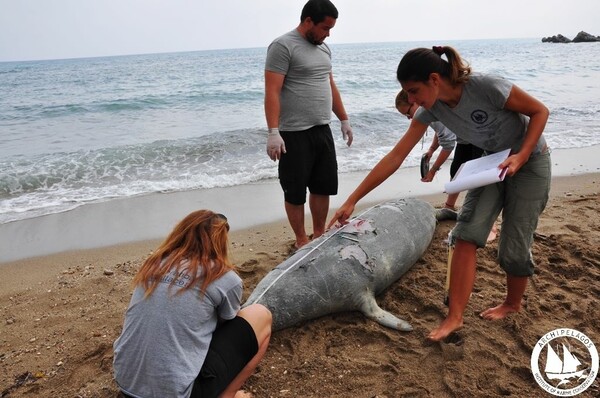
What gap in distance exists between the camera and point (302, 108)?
3895mm

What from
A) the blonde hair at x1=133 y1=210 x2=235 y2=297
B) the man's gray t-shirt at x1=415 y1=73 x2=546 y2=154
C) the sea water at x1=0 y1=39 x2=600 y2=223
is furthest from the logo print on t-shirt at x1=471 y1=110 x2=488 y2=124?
the sea water at x1=0 y1=39 x2=600 y2=223

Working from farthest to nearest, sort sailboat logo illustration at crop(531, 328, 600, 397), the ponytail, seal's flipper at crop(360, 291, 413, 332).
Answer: seal's flipper at crop(360, 291, 413, 332) → sailboat logo illustration at crop(531, 328, 600, 397) → the ponytail

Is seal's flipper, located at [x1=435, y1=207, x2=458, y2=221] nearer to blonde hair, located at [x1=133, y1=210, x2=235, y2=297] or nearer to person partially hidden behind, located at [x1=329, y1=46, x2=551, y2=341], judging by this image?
person partially hidden behind, located at [x1=329, y1=46, x2=551, y2=341]

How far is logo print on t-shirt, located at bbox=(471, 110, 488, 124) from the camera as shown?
8.13ft

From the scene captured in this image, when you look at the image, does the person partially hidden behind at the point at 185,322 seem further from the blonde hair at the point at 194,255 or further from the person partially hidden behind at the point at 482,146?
the person partially hidden behind at the point at 482,146

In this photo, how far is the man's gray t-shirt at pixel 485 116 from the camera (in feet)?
7.88

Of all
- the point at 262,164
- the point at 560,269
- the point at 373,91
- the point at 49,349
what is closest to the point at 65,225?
the point at 49,349

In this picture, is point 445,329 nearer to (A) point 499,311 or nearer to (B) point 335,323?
(A) point 499,311

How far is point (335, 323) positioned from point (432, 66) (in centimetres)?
172

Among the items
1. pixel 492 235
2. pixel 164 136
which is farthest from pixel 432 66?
pixel 164 136

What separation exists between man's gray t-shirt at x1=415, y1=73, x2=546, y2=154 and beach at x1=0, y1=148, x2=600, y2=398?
114cm

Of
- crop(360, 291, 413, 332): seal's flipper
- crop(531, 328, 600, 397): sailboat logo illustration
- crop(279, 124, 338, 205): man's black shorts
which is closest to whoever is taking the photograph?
crop(531, 328, 600, 397): sailboat logo illustration

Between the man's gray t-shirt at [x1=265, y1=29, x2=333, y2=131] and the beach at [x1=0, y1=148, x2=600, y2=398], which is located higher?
the man's gray t-shirt at [x1=265, y1=29, x2=333, y2=131]

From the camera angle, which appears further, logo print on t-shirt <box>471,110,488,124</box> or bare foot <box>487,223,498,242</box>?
bare foot <box>487,223,498,242</box>
